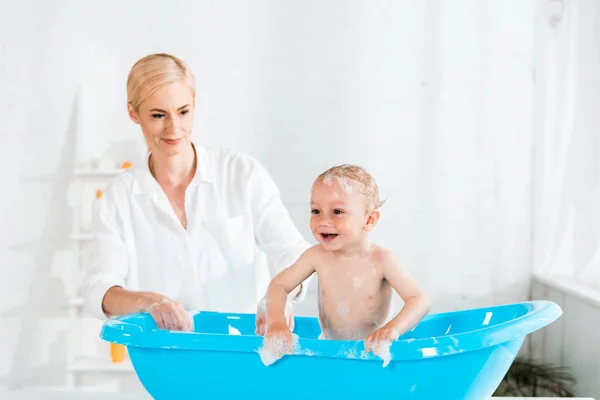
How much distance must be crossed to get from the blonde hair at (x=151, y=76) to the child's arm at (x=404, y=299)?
643 mm

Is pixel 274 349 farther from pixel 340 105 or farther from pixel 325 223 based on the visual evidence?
pixel 340 105

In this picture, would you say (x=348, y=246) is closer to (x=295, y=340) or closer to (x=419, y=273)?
(x=295, y=340)

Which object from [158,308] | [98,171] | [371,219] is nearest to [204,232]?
[158,308]

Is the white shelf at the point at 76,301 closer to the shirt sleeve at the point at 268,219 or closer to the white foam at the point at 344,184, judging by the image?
the shirt sleeve at the point at 268,219

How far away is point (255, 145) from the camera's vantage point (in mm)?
3182

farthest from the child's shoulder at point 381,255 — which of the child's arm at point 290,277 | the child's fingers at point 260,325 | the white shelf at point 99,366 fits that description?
the white shelf at point 99,366

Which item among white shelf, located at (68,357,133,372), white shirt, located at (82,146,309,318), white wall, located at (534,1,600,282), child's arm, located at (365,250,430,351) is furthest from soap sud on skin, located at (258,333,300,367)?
white shelf, located at (68,357,133,372)

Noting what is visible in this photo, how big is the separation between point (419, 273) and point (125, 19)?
5.47 feet

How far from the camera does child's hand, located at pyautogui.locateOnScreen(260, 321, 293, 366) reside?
92 cm

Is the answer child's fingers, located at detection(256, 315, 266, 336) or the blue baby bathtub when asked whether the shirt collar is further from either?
the blue baby bathtub

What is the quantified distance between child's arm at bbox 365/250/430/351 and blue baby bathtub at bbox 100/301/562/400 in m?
0.06

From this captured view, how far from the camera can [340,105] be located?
3.18 m

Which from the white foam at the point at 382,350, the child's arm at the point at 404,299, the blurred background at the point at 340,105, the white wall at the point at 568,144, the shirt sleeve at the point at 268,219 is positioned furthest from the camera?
the blurred background at the point at 340,105

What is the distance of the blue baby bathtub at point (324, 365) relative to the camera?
92 centimetres
